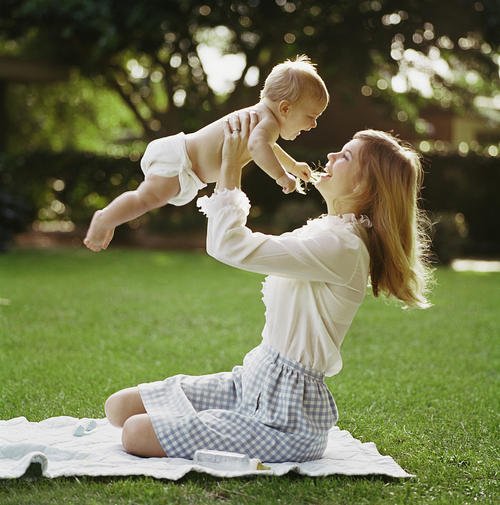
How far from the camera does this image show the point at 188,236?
16.1 meters

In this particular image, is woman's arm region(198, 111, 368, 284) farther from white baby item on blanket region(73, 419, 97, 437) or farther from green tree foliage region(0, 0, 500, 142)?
green tree foliage region(0, 0, 500, 142)

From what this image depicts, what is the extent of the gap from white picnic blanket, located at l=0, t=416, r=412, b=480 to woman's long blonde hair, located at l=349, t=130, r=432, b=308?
702mm

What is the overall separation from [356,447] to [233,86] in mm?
13165

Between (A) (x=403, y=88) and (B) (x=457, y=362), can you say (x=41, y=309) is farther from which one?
(A) (x=403, y=88)

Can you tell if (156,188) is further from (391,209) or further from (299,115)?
(391,209)

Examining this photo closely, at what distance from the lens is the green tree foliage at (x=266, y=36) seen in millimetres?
13797

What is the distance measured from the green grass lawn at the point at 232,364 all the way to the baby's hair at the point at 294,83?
1.50 metres

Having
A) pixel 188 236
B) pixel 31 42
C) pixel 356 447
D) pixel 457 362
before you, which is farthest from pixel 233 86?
pixel 356 447

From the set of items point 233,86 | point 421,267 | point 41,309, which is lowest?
point 41,309

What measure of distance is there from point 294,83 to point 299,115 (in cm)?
13

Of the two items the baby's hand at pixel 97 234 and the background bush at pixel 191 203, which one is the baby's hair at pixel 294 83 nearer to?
the baby's hand at pixel 97 234

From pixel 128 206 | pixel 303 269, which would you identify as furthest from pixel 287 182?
pixel 128 206

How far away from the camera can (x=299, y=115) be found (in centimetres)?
366

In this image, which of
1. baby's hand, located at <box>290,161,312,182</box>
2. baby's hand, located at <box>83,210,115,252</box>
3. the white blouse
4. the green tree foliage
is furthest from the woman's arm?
the green tree foliage
